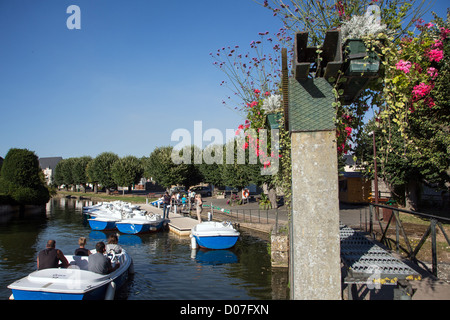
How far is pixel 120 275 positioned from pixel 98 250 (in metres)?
1.07

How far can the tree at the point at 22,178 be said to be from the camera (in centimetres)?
3375

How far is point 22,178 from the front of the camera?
112 ft

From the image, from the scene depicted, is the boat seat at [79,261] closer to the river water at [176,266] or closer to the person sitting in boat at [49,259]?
the person sitting in boat at [49,259]

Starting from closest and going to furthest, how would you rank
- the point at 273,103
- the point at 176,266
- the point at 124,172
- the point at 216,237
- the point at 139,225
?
the point at 273,103 → the point at 176,266 → the point at 216,237 → the point at 139,225 → the point at 124,172

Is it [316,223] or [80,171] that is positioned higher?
[80,171]

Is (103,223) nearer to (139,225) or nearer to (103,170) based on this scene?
(139,225)

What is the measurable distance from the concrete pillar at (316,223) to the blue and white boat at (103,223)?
20.9 meters

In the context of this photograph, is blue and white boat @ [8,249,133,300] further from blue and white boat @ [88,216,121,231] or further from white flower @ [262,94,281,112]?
blue and white boat @ [88,216,121,231]

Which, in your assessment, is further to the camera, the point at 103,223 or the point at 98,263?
the point at 103,223

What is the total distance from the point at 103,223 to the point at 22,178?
16825 mm

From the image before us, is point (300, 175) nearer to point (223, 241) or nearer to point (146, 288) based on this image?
point (146, 288)

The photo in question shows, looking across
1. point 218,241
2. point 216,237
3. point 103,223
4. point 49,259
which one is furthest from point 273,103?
point 103,223

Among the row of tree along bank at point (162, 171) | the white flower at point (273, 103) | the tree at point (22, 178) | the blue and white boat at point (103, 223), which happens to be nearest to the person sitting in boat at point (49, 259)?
the white flower at point (273, 103)
